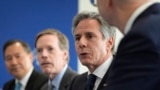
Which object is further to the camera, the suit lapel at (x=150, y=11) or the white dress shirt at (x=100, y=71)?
the white dress shirt at (x=100, y=71)

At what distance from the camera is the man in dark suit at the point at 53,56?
2908mm

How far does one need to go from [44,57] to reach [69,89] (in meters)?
0.80

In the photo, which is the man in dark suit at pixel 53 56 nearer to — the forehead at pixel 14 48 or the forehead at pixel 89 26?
the forehead at pixel 89 26

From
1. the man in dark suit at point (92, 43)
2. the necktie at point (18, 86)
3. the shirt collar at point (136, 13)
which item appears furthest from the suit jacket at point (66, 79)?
the shirt collar at point (136, 13)

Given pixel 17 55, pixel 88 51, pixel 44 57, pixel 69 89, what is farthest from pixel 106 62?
pixel 17 55

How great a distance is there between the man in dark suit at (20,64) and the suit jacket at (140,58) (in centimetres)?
283

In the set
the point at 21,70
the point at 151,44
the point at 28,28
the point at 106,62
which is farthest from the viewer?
the point at 28,28

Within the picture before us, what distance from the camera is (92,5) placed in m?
4.54

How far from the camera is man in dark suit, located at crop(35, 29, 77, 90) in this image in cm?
291

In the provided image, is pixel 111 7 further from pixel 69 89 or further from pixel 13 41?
pixel 13 41

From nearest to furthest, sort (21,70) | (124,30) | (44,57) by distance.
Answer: (124,30)
(44,57)
(21,70)

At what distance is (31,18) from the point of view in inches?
173

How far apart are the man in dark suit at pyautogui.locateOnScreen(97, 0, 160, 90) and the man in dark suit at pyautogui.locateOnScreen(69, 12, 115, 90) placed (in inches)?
56.6

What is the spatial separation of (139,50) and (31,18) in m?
3.83
